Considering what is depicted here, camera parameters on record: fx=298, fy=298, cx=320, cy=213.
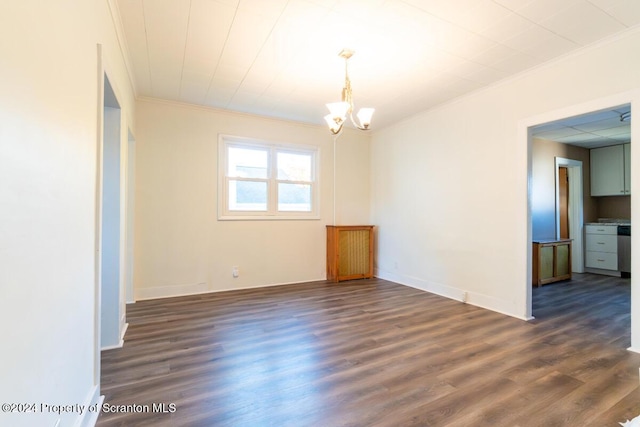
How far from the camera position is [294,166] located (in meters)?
5.11

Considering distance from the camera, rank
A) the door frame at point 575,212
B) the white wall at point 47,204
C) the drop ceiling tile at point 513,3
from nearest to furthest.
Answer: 1. the white wall at point 47,204
2. the drop ceiling tile at point 513,3
3. the door frame at point 575,212

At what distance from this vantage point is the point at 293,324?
3102mm

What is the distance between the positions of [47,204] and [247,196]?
3.61 metres

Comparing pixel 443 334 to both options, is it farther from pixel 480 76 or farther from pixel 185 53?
pixel 185 53

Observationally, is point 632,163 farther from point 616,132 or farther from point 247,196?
point 247,196

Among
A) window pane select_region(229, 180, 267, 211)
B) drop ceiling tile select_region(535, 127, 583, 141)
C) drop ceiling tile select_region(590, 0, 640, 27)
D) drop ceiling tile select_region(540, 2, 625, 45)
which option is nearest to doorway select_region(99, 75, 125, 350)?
window pane select_region(229, 180, 267, 211)

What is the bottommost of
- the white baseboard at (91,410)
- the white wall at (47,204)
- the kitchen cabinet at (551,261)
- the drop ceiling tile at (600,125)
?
the white baseboard at (91,410)

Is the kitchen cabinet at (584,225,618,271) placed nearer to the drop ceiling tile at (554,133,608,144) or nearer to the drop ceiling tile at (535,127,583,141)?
the drop ceiling tile at (554,133,608,144)

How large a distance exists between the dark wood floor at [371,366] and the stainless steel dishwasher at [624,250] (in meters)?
2.66

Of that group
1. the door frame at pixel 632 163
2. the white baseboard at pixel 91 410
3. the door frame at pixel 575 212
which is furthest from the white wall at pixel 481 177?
the white baseboard at pixel 91 410

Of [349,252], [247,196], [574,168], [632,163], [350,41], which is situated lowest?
[349,252]

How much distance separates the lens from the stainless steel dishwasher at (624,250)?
5336 mm

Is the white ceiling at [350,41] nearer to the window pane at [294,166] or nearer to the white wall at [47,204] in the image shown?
the white wall at [47,204]

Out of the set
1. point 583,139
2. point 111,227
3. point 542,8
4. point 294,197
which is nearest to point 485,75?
point 542,8
